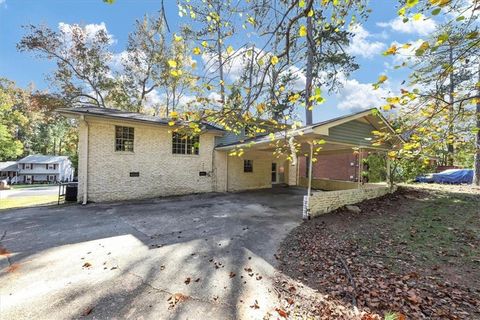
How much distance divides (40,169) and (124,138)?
149 ft

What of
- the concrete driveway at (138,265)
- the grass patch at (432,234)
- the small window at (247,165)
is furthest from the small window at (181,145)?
the grass patch at (432,234)

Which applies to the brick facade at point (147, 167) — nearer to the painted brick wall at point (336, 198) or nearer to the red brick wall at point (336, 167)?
the painted brick wall at point (336, 198)

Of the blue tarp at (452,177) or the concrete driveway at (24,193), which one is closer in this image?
the blue tarp at (452,177)

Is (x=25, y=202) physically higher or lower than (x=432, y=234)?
lower

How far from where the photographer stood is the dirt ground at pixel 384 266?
3.10 m

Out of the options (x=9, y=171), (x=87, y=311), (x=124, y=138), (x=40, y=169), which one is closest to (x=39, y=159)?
(x=40, y=169)

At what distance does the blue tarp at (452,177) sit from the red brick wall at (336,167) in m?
5.57

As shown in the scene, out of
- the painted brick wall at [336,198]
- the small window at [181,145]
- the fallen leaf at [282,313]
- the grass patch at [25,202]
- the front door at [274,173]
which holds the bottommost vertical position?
the grass patch at [25,202]

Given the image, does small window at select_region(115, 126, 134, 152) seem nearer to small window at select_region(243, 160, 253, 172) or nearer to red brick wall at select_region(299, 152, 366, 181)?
small window at select_region(243, 160, 253, 172)

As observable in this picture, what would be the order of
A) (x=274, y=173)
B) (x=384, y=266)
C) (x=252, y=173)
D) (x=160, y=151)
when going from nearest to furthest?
(x=384, y=266) < (x=160, y=151) < (x=252, y=173) < (x=274, y=173)

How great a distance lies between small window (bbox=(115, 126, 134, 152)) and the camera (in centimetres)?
1057

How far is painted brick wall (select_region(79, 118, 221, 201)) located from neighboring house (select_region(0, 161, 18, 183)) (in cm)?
4662

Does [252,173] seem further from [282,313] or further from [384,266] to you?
[282,313]

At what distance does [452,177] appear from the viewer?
17859 millimetres
